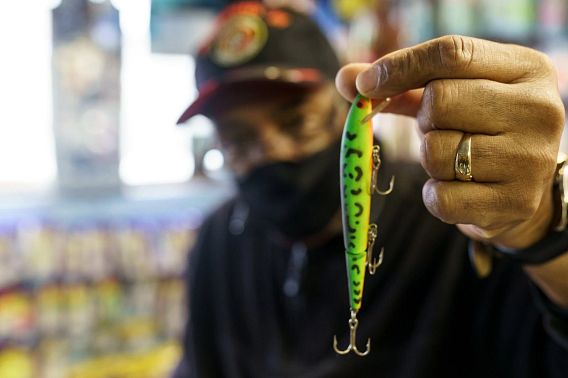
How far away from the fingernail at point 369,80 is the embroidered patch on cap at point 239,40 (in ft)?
2.03

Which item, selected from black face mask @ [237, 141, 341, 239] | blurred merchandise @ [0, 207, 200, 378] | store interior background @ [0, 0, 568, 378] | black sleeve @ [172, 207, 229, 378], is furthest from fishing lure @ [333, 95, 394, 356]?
blurred merchandise @ [0, 207, 200, 378]

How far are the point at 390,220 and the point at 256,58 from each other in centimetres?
42

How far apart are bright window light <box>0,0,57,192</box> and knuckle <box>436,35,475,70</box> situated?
160cm

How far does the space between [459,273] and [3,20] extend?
1576 mm

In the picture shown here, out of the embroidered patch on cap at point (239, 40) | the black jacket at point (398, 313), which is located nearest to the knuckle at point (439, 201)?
the black jacket at point (398, 313)

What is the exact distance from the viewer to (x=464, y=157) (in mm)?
422

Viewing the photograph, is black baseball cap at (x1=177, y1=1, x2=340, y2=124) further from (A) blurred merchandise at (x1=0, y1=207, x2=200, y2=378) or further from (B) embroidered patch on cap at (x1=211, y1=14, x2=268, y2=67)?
(A) blurred merchandise at (x1=0, y1=207, x2=200, y2=378)

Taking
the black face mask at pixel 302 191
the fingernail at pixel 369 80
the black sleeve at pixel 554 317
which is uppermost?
the fingernail at pixel 369 80

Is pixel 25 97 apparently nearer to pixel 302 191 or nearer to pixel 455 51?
pixel 302 191

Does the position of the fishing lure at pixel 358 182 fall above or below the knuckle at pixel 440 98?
below

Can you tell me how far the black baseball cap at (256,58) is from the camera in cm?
97

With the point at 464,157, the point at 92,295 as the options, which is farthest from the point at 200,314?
the point at 464,157

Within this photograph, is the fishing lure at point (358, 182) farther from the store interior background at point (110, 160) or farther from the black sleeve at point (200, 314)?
the store interior background at point (110, 160)

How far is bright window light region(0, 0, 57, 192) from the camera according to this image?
164 cm
